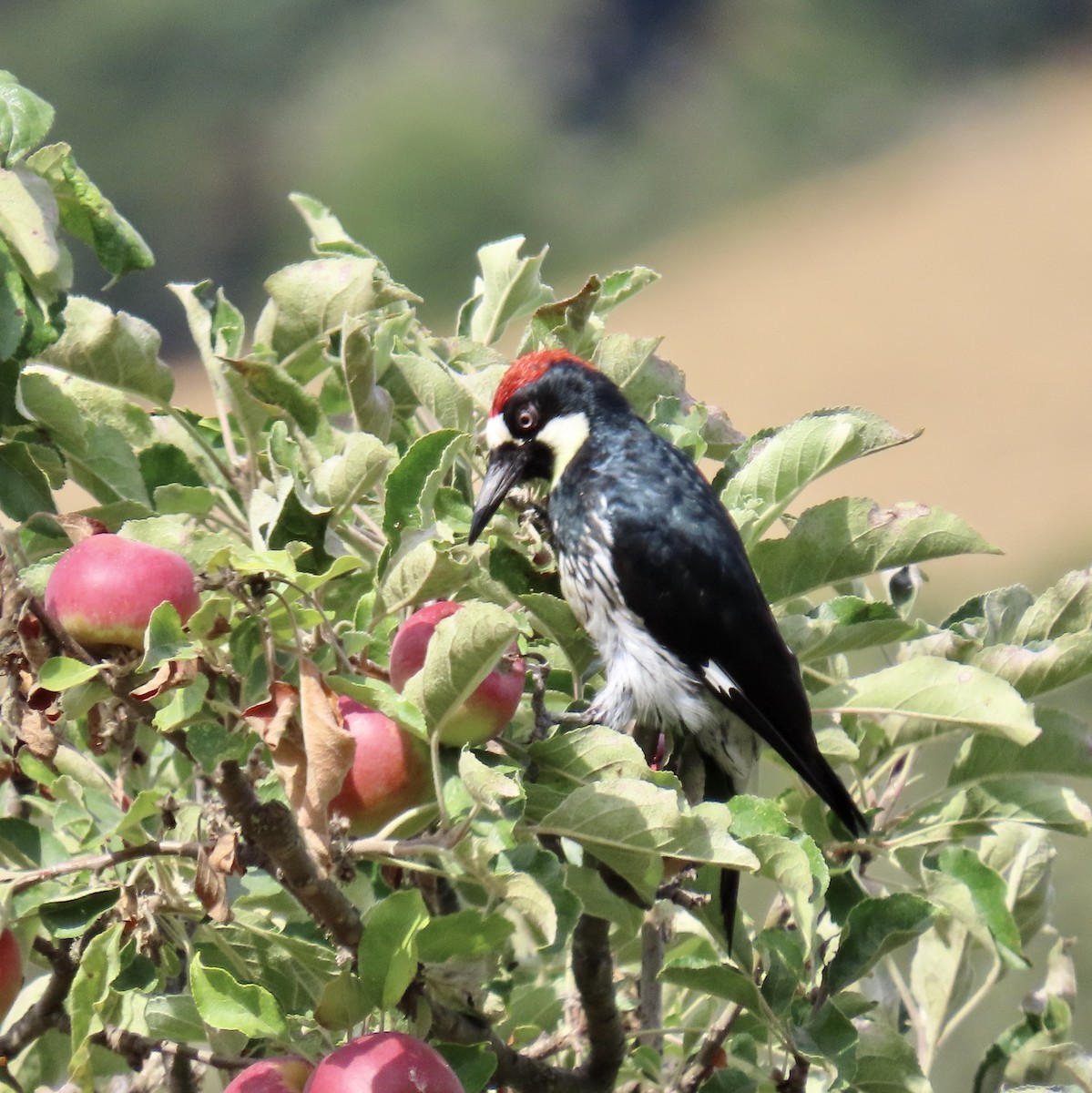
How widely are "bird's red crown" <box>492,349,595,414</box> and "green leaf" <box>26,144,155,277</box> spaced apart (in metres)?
0.48

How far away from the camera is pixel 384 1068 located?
1134 millimetres

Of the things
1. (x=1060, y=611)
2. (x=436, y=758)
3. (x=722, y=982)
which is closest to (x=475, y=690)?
(x=436, y=758)

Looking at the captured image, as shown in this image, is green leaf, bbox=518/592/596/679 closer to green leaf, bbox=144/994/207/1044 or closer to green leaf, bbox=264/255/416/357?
green leaf, bbox=264/255/416/357

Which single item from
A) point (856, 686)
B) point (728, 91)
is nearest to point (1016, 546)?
point (728, 91)

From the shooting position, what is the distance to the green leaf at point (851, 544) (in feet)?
5.34

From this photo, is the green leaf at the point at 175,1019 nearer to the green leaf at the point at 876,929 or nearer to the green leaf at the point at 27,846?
the green leaf at the point at 27,846

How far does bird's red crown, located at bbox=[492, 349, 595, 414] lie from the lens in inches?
74.0

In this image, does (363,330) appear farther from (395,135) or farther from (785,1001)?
(395,135)

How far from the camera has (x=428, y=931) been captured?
125cm

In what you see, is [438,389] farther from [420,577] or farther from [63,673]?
[63,673]

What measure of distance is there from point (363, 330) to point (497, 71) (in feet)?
108

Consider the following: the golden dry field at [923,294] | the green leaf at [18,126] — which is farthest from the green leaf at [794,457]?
the golden dry field at [923,294]

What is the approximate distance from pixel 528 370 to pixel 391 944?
91 centimetres

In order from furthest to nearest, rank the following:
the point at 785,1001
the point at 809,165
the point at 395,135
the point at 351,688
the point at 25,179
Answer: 1. the point at 809,165
2. the point at 395,135
3. the point at 785,1001
4. the point at 25,179
5. the point at 351,688
